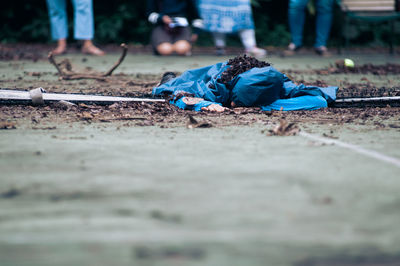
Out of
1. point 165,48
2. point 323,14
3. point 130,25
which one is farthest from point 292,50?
point 130,25

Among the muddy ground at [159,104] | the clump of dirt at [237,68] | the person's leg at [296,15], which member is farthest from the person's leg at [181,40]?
the clump of dirt at [237,68]

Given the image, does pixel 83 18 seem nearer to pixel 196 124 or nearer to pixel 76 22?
pixel 76 22

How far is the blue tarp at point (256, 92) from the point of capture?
3725 millimetres

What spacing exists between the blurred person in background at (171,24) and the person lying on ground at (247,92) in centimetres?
431

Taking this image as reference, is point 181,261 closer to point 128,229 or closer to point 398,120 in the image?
point 128,229

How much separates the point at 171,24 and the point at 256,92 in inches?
183

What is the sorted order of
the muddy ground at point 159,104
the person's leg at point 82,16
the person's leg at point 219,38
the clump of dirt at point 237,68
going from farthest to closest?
the person's leg at point 219,38, the person's leg at point 82,16, the clump of dirt at point 237,68, the muddy ground at point 159,104

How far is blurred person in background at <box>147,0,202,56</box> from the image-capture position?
27.3 feet

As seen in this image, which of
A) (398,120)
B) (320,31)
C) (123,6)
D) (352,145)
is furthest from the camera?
(123,6)

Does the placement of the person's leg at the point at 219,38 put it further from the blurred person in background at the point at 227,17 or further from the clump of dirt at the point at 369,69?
the clump of dirt at the point at 369,69

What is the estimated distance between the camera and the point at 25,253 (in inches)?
57.0

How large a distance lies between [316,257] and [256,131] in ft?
5.65

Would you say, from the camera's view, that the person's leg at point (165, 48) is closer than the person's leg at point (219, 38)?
Yes

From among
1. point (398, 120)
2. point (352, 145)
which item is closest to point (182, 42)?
point (398, 120)
